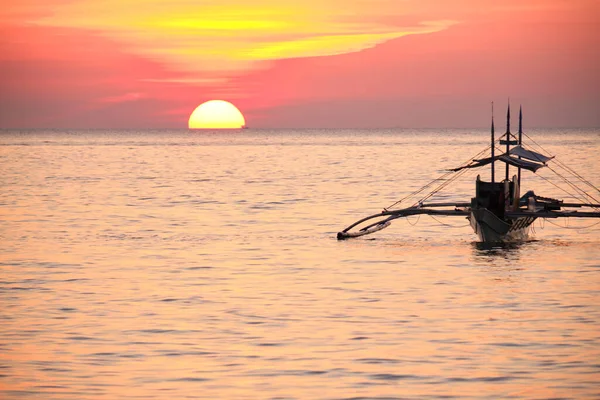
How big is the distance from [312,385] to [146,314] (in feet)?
24.5

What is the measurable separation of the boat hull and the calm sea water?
2.58 ft

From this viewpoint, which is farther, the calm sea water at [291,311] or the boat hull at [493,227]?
the boat hull at [493,227]

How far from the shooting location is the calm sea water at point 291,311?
18047 mm

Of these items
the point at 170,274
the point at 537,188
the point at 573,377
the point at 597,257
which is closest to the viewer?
the point at 573,377

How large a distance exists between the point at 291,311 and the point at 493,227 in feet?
54.9

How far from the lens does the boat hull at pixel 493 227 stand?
128 feet

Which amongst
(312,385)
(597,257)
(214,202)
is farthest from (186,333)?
(214,202)

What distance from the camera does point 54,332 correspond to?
2205 cm

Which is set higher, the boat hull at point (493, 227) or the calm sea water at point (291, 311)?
the boat hull at point (493, 227)

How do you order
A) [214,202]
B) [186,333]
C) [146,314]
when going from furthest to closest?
[214,202], [146,314], [186,333]

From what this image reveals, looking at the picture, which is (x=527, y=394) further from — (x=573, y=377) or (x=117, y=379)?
(x=117, y=379)

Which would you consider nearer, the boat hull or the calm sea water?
the calm sea water

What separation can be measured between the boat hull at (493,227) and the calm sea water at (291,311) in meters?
0.79

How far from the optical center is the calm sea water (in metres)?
18.0
